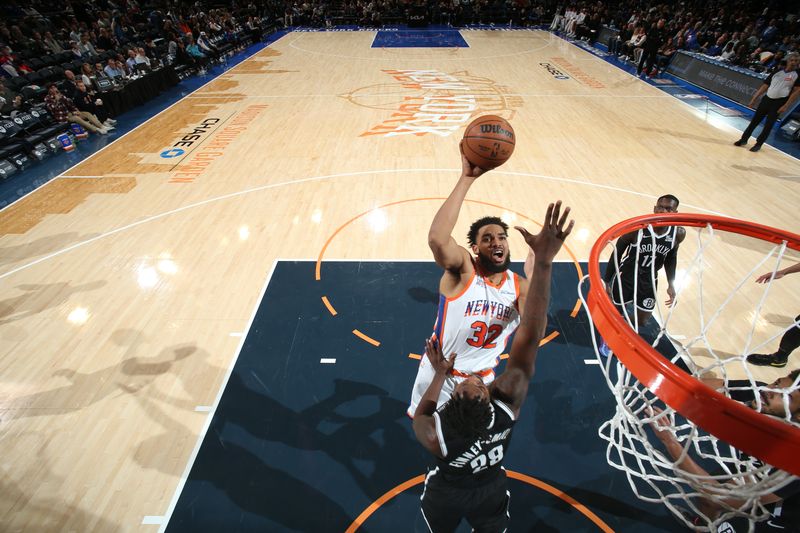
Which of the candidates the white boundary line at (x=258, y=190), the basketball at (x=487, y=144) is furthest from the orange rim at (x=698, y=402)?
the white boundary line at (x=258, y=190)

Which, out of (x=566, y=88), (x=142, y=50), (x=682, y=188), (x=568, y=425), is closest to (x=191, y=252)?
(x=568, y=425)

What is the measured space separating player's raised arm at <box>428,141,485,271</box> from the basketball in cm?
27

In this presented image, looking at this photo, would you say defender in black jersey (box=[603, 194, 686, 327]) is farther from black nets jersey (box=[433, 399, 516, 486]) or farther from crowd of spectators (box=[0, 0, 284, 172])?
crowd of spectators (box=[0, 0, 284, 172])

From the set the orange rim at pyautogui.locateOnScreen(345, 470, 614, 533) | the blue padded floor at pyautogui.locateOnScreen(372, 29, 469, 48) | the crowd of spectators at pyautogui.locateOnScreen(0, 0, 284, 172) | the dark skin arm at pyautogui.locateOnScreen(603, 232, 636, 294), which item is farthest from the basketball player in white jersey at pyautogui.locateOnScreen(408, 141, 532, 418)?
the blue padded floor at pyautogui.locateOnScreen(372, 29, 469, 48)

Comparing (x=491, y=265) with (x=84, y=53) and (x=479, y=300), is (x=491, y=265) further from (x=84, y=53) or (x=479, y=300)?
(x=84, y=53)

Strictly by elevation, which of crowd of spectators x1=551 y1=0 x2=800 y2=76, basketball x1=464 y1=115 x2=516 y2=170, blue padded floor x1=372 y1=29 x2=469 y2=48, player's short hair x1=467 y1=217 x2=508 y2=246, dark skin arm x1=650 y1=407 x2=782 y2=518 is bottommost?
blue padded floor x1=372 y1=29 x2=469 y2=48

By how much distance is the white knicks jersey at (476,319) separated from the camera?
295 cm

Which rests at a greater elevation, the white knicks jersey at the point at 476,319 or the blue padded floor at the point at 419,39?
the white knicks jersey at the point at 476,319

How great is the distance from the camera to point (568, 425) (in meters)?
3.99

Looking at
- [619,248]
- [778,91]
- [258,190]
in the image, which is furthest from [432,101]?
[619,248]

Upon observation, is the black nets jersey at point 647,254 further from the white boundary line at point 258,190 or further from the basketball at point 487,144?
the white boundary line at point 258,190

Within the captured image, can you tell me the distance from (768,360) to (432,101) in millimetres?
10614

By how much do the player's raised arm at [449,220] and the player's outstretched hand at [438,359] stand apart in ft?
1.81

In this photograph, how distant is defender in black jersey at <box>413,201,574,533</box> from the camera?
2.02 metres
